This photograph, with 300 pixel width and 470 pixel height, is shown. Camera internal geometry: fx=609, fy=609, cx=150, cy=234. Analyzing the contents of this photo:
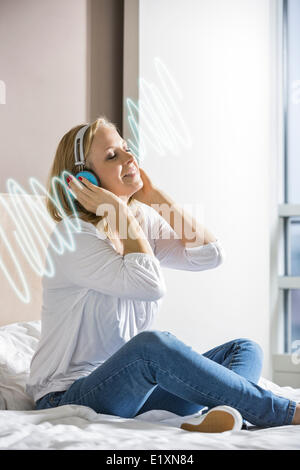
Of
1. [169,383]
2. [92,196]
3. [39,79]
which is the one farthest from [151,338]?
[39,79]

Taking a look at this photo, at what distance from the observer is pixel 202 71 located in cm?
286

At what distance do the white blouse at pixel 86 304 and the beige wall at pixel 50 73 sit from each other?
813mm

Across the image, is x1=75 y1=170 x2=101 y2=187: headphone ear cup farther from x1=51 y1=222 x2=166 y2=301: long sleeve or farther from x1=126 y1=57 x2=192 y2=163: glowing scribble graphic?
x1=126 y1=57 x2=192 y2=163: glowing scribble graphic

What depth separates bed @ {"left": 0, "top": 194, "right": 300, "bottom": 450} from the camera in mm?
1115

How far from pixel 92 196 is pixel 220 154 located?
1.39 meters

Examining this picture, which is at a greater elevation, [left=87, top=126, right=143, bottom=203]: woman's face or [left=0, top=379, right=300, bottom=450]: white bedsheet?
[left=87, top=126, right=143, bottom=203]: woman's face

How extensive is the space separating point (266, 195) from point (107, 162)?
1.53 m

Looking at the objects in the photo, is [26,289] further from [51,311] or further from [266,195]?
[266,195]

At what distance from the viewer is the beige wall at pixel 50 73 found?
228 cm

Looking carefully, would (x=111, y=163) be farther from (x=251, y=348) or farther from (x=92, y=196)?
(x=251, y=348)

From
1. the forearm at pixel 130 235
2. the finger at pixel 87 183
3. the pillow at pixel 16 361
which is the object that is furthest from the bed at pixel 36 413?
the finger at pixel 87 183

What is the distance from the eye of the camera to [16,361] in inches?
67.2

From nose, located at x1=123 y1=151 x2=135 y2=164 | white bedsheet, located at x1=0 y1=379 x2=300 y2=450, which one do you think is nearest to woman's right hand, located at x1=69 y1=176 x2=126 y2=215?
nose, located at x1=123 y1=151 x2=135 y2=164

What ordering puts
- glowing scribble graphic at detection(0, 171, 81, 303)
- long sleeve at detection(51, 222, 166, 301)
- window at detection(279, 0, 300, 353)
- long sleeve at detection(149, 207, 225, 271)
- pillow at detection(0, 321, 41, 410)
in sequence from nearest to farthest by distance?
1. long sleeve at detection(51, 222, 166, 301)
2. pillow at detection(0, 321, 41, 410)
3. long sleeve at detection(149, 207, 225, 271)
4. glowing scribble graphic at detection(0, 171, 81, 303)
5. window at detection(279, 0, 300, 353)
